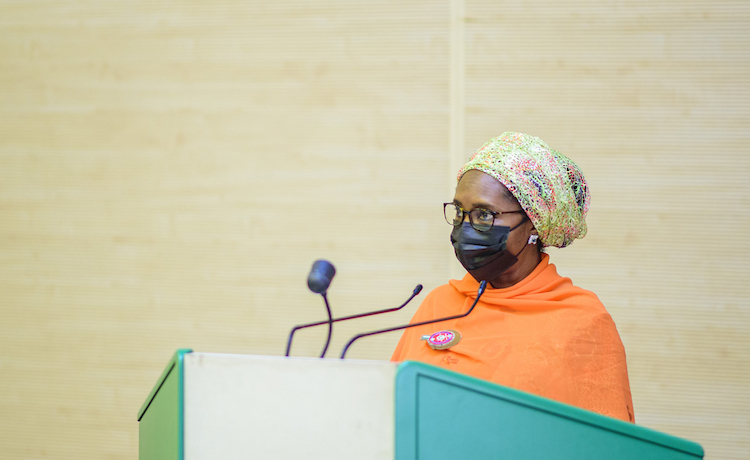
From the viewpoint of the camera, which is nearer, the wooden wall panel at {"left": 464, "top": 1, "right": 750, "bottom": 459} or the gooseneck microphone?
the gooseneck microphone

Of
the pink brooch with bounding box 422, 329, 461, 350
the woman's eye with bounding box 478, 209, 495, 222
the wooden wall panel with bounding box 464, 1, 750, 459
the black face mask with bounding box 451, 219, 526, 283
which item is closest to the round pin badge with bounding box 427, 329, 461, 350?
the pink brooch with bounding box 422, 329, 461, 350

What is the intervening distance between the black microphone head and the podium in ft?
0.79

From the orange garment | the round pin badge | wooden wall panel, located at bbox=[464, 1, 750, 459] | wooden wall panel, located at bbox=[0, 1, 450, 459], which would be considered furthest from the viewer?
wooden wall panel, located at bbox=[0, 1, 450, 459]

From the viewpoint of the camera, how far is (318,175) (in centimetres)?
279

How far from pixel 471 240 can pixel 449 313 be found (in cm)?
27

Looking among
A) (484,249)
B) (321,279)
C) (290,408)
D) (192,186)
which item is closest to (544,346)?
(484,249)

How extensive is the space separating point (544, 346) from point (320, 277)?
612 millimetres

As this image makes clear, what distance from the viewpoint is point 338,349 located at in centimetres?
283

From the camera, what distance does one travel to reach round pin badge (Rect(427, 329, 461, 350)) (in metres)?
1.59

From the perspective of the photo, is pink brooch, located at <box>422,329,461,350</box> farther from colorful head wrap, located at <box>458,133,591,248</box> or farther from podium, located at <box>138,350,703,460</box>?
podium, located at <box>138,350,703,460</box>

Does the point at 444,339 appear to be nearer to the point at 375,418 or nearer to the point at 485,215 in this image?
the point at 485,215

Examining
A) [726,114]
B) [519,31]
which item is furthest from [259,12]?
[726,114]

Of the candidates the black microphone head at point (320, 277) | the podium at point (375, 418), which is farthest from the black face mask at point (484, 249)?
the podium at point (375, 418)

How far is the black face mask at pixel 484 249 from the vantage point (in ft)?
5.29
